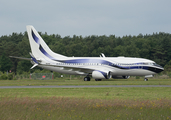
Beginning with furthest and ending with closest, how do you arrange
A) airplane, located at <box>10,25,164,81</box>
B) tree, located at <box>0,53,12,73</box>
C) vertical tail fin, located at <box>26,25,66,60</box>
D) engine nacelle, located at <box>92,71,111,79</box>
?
tree, located at <box>0,53,12,73</box> < vertical tail fin, located at <box>26,25,66,60</box> < airplane, located at <box>10,25,164,81</box> < engine nacelle, located at <box>92,71,111,79</box>

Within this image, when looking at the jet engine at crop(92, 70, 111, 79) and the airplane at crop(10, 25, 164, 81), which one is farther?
the airplane at crop(10, 25, 164, 81)

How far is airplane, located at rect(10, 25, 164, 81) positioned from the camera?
4609cm

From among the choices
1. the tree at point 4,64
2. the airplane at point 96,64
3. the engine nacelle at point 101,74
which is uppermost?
the tree at point 4,64

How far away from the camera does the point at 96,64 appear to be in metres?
48.8

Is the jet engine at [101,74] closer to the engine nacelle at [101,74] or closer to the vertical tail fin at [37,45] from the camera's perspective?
the engine nacelle at [101,74]

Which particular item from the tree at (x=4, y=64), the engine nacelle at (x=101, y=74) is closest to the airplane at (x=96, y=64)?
the engine nacelle at (x=101, y=74)

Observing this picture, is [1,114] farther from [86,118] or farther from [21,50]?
[21,50]

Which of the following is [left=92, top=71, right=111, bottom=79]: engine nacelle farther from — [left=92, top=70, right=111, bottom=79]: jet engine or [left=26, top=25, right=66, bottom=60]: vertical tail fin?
[left=26, top=25, right=66, bottom=60]: vertical tail fin

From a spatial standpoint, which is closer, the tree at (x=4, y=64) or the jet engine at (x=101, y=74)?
the jet engine at (x=101, y=74)

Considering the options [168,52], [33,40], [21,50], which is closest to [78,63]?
[33,40]

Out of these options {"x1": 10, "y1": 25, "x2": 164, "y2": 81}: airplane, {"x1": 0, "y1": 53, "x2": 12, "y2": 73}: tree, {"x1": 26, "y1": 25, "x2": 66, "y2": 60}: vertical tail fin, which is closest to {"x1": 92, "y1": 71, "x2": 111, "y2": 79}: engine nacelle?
{"x1": 10, "y1": 25, "x2": 164, "y2": 81}: airplane

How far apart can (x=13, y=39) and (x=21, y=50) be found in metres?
43.4

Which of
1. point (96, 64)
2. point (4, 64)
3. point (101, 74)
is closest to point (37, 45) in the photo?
point (96, 64)

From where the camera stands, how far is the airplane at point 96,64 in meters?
46.1
